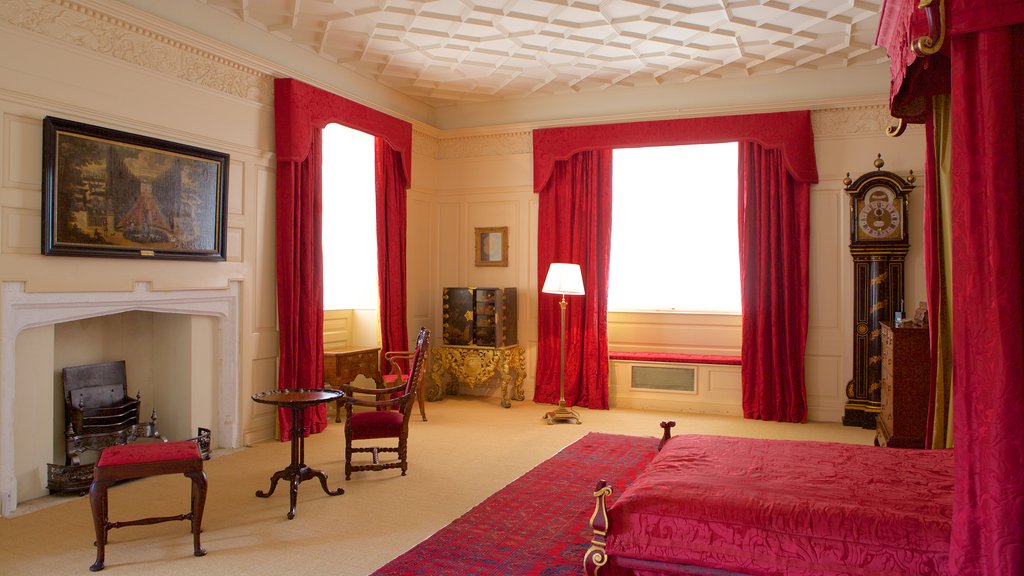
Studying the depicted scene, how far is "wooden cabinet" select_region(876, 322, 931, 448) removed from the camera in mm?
5133

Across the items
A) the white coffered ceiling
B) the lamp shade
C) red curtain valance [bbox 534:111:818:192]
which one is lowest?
the lamp shade

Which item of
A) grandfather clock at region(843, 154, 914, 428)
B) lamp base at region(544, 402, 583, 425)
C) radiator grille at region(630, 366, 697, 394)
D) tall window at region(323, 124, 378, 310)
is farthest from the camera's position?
radiator grille at region(630, 366, 697, 394)

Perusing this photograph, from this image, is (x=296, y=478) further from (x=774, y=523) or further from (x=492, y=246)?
(x=492, y=246)

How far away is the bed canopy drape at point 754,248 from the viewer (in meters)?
7.24

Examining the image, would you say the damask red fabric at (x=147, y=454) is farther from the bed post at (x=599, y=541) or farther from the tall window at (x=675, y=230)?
the tall window at (x=675, y=230)

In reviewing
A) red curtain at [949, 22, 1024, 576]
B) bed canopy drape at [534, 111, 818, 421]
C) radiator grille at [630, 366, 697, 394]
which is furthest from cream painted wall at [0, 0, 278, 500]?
red curtain at [949, 22, 1024, 576]

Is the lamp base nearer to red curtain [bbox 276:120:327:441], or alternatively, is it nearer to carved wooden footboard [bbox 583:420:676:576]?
red curtain [bbox 276:120:327:441]

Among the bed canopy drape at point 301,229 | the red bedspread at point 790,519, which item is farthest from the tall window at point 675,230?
the red bedspread at point 790,519

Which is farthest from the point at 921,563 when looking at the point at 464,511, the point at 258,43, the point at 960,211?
the point at 258,43

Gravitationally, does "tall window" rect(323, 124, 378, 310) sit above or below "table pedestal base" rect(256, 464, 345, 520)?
above

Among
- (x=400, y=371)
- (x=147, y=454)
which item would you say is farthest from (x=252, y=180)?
(x=147, y=454)

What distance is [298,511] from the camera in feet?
14.3

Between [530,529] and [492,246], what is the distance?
197 inches

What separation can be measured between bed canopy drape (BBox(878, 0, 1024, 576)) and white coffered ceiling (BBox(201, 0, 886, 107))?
376 cm
